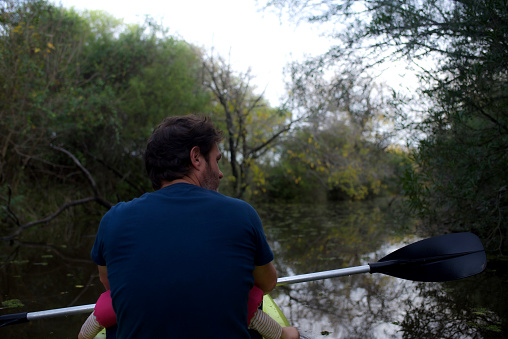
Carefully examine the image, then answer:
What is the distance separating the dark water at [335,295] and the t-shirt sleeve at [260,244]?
173 centimetres

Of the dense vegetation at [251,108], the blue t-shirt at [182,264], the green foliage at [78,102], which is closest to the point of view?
the blue t-shirt at [182,264]

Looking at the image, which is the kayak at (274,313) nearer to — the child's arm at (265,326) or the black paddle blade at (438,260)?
the child's arm at (265,326)

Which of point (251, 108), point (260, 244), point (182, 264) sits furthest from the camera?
point (251, 108)

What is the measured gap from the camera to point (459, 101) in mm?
4008

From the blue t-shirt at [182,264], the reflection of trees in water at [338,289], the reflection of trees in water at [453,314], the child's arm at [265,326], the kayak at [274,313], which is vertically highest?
the blue t-shirt at [182,264]

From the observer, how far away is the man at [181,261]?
1.26 m

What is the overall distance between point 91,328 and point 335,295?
2781 mm

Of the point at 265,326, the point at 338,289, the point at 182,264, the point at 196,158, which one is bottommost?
the point at 338,289

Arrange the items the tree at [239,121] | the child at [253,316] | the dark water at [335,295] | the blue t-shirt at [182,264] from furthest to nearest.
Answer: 1. the tree at [239,121]
2. the dark water at [335,295]
3. the child at [253,316]
4. the blue t-shirt at [182,264]

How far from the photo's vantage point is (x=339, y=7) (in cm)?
517

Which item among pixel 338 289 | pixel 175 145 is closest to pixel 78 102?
pixel 338 289

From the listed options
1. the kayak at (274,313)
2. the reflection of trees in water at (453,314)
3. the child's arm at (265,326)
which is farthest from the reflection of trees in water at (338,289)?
the child's arm at (265,326)

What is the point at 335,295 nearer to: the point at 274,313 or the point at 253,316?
the point at 274,313

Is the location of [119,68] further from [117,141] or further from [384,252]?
[384,252]
